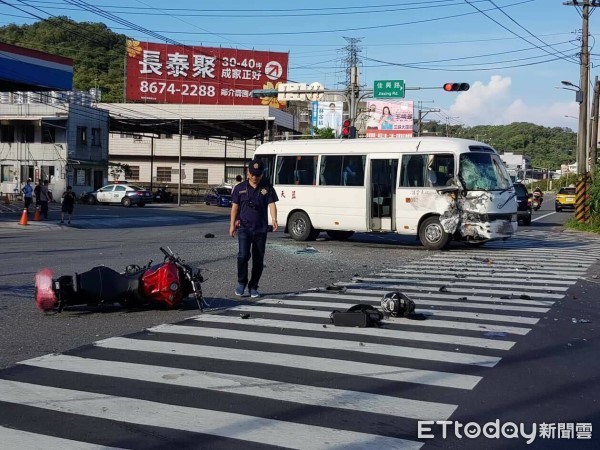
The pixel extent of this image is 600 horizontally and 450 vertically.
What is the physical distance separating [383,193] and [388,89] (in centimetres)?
2277

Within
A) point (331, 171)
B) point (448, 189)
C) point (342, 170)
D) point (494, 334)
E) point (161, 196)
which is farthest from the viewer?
point (161, 196)

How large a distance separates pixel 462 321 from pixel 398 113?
77.0 metres

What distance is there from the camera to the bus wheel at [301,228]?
965 inches

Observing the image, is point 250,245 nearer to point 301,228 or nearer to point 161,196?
point 301,228

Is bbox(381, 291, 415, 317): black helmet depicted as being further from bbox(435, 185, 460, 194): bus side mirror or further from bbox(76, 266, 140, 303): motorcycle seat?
bbox(435, 185, 460, 194): bus side mirror

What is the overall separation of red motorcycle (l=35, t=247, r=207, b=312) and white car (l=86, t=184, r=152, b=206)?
43.1 metres

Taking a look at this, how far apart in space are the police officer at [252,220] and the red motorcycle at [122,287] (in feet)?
4.57

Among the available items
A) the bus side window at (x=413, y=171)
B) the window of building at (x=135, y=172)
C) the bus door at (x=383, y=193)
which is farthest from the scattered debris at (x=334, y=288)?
the window of building at (x=135, y=172)

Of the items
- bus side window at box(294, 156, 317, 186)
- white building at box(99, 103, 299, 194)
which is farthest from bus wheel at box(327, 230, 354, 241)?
white building at box(99, 103, 299, 194)

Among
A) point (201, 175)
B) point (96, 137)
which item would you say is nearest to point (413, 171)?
point (96, 137)

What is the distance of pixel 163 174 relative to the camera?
7800cm

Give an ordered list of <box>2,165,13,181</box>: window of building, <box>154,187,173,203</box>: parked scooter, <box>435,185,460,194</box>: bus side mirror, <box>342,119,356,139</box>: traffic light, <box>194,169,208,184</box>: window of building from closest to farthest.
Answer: <box>435,185,460,194</box>: bus side mirror
<box>342,119,356,139</box>: traffic light
<box>2,165,13,181</box>: window of building
<box>154,187,173,203</box>: parked scooter
<box>194,169,208,184</box>: window of building

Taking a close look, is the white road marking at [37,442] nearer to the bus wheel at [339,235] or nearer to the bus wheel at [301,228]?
the bus wheel at [301,228]

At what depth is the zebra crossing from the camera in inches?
228
